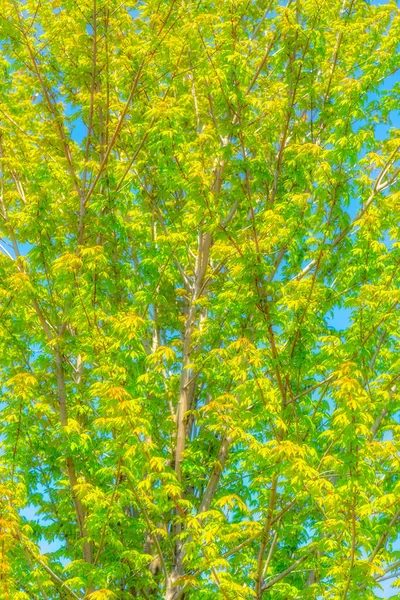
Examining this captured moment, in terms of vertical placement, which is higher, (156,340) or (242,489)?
(156,340)

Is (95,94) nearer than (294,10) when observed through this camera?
No

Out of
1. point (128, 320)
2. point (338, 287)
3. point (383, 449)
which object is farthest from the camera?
point (338, 287)

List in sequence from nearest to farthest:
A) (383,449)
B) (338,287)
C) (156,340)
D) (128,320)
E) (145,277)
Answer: (383,449) < (128,320) < (338,287) < (145,277) < (156,340)

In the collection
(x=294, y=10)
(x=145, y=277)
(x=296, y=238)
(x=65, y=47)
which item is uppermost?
(x=65, y=47)

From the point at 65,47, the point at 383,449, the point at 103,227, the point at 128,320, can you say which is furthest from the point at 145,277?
the point at 383,449

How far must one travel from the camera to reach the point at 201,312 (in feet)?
37.9

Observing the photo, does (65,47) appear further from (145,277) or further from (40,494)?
(40,494)

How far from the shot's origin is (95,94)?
35.2 ft

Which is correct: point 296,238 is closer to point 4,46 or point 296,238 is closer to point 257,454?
point 257,454

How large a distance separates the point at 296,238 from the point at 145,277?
272cm

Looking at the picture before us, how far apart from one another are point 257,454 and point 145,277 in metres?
3.85

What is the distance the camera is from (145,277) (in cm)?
1045

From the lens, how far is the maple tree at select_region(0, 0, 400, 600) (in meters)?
7.66

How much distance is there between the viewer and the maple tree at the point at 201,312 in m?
7.66
